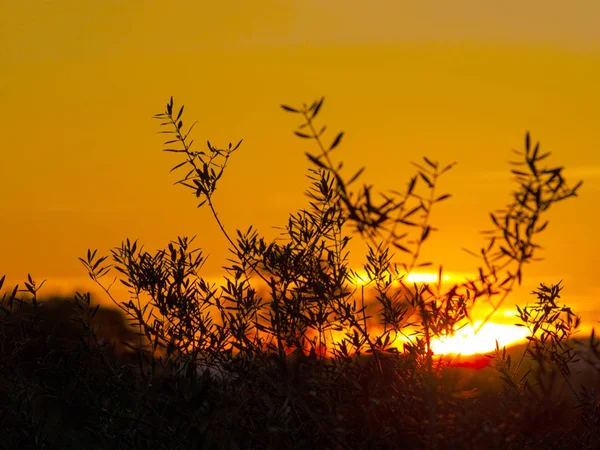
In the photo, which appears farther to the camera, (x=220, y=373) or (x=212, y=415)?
(x=220, y=373)

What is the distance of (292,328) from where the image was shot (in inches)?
262

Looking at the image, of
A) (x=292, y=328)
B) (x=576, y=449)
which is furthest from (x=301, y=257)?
(x=576, y=449)

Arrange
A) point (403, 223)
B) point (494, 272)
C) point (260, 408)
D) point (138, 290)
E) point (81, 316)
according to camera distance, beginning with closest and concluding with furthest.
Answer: point (403, 223) < point (494, 272) < point (260, 408) < point (81, 316) < point (138, 290)

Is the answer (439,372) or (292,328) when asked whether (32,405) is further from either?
(439,372)

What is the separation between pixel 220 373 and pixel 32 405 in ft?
5.04

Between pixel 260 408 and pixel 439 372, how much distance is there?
148 cm

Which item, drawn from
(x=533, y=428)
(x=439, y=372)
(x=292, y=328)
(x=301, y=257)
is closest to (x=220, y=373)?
(x=292, y=328)

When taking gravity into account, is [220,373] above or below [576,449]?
above

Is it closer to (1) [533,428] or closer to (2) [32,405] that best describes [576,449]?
(1) [533,428]

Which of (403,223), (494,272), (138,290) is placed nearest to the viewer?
(403,223)

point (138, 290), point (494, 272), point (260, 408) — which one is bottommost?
point (260, 408)

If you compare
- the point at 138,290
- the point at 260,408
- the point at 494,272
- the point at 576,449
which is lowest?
the point at 576,449

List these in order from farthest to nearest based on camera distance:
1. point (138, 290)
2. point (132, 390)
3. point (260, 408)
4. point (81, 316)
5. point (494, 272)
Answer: point (138, 290) → point (81, 316) → point (132, 390) → point (260, 408) → point (494, 272)

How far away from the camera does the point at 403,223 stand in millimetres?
4691
